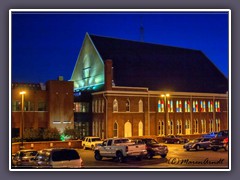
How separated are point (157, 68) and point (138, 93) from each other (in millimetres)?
3628

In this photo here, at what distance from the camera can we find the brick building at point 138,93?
3144 cm

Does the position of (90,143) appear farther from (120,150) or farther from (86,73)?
(86,73)

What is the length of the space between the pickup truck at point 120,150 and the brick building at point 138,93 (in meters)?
11.4

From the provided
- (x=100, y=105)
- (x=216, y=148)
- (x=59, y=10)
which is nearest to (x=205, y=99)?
(x=100, y=105)

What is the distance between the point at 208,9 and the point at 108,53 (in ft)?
58.4

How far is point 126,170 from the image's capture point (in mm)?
14812

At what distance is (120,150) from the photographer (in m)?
18.4

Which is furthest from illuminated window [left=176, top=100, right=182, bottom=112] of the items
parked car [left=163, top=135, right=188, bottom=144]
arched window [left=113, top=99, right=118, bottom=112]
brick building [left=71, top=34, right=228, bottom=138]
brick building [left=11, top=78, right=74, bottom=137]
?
brick building [left=11, top=78, right=74, bottom=137]

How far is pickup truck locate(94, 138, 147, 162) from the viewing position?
1812cm

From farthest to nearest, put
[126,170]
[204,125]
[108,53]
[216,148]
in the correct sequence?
1. [108,53]
2. [204,125]
3. [216,148]
4. [126,170]

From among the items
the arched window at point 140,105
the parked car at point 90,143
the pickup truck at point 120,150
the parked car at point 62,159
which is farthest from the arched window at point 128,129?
the parked car at point 62,159

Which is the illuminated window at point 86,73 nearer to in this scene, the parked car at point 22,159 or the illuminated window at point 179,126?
the illuminated window at point 179,126
